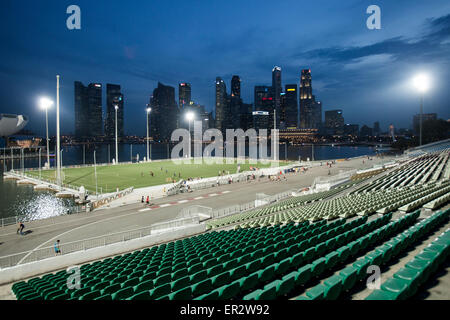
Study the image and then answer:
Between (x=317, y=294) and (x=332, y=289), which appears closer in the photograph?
(x=317, y=294)

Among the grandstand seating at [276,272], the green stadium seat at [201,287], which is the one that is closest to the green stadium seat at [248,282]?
the grandstand seating at [276,272]

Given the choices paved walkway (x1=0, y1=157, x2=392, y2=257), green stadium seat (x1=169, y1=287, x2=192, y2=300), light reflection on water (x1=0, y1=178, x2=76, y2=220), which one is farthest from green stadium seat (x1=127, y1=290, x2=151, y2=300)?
light reflection on water (x1=0, y1=178, x2=76, y2=220)

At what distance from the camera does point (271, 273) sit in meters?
6.90

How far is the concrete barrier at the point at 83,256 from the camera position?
41.7ft

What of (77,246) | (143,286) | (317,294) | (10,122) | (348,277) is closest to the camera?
(317,294)

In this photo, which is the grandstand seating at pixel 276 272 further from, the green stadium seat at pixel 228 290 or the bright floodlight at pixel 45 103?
the bright floodlight at pixel 45 103

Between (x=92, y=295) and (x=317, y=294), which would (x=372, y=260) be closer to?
(x=317, y=294)

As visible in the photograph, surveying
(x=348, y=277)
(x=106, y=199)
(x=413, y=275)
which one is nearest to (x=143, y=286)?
(x=348, y=277)

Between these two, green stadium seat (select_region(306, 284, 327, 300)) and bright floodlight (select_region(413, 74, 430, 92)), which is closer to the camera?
green stadium seat (select_region(306, 284, 327, 300))

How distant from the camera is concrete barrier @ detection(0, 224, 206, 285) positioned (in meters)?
12.7

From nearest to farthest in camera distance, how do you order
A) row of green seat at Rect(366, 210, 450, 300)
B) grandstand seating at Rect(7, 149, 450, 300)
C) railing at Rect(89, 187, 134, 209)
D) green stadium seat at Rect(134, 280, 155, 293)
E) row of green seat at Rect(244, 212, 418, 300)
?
row of green seat at Rect(366, 210, 450, 300), row of green seat at Rect(244, 212, 418, 300), grandstand seating at Rect(7, 149, 450, 300), green stadium seat at Rect(134, 280, 155, 293), railing at Rect(89, 187, 134, 209)

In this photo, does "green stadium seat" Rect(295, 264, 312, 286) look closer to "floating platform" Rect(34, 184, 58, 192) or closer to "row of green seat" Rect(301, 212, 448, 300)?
"row of green seat" Rect(301, 212, 448, 300)

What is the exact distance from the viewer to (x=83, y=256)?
14.8 metres
